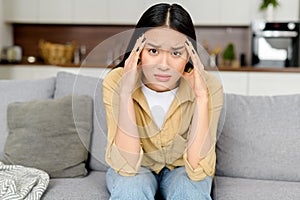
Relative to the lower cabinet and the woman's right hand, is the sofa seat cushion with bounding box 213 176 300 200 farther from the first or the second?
the lower cabinet

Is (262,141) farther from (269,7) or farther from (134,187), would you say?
(269,7)

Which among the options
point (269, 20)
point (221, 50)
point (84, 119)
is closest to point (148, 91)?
point (84, 119)

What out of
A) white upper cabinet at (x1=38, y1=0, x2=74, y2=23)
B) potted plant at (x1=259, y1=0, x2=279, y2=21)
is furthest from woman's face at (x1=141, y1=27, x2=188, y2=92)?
white upper cabinet at (x1=38, y1=0, x2=74, y2=23)

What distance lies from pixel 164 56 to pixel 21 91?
986 mm

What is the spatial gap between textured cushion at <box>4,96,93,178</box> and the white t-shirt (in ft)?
1.30

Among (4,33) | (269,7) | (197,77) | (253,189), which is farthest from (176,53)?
(4,33)

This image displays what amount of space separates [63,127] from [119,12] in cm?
289

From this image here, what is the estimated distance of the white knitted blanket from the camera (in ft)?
5.24

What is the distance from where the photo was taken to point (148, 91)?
160cm

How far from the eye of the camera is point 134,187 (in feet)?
5.10

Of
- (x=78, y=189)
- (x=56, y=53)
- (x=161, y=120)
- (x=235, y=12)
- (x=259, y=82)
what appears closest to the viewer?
(x=161, y=120)

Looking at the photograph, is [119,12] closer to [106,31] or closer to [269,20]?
[106,31]

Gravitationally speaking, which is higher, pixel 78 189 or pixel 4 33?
pixel 4 33

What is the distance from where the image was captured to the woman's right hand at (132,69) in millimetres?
1482
